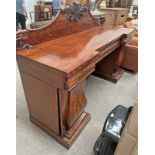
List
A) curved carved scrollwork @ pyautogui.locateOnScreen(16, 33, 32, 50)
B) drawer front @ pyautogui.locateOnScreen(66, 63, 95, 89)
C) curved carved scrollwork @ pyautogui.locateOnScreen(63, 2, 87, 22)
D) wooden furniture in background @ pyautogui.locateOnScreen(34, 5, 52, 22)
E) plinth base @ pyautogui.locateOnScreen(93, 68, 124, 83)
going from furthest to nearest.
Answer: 1. wooden furniture in background @ pyautogui.locateOnScreen(34, 5, 52, 22)
2. plinth base @ pyautogui.locateOnScreen(93, 68, 124, 83)
3. curved carved scrollwork @ pyautogui.locateOnScreen(63, 2, 87, 22)
4. curved carved scrollwork @ pyautogui.locateOnScreen(16, 33, 32, 50)
5. drawer front @ pyautogui.locateOnScreen(66, 63, 95, 89)

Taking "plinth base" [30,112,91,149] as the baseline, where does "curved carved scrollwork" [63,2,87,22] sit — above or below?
above

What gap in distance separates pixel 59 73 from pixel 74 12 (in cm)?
96

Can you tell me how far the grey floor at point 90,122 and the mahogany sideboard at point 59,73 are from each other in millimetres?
70

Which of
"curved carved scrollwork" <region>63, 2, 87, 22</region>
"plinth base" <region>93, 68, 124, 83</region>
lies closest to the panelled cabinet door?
"curved carved scrollwork" <region>63, 2, 87, 22</region>

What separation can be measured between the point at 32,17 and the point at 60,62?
482 cm

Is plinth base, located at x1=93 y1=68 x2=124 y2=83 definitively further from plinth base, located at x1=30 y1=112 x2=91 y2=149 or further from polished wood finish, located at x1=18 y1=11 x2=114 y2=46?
plinth base, located at x1=30 y1=112 x2=91 y2=149

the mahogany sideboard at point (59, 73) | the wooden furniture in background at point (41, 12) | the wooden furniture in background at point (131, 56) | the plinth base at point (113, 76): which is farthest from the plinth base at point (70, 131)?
the wooden furniture in background at point (41, 12)

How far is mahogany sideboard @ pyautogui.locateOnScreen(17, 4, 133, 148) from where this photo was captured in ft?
3.44

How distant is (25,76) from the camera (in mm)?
1295

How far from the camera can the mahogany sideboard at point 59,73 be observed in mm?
1048

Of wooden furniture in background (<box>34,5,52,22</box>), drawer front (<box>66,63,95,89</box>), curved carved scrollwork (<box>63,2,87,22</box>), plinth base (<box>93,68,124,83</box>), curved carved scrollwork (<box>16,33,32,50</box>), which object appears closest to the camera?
drawer front (<box>66,63,95,89</box>)

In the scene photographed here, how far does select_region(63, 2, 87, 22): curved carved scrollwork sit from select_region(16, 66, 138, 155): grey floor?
1018 mm

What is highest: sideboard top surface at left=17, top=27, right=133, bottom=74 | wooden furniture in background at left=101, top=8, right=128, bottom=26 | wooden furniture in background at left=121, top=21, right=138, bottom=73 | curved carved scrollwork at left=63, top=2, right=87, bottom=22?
wooden furniture in background at left=101, top=8, right=128, bottom=26

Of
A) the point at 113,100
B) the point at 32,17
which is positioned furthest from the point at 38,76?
the point at 32,17
